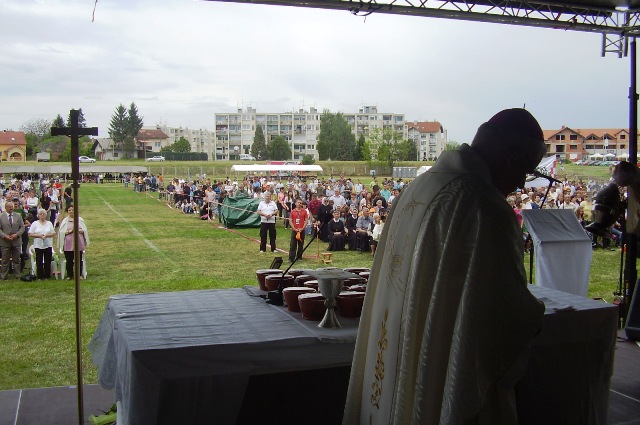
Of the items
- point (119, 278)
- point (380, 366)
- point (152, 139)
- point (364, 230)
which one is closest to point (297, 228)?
point (364, 230)

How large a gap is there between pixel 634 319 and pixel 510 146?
5.08 m

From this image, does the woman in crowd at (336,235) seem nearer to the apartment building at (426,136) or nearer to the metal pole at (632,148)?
the metal pole at (632,148)

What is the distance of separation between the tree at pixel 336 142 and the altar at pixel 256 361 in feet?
289

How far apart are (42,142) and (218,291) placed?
6648 cm

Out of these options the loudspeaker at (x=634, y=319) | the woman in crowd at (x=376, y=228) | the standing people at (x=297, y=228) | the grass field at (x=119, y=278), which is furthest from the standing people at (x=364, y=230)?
the loudspeaker at (x=634, y=319)

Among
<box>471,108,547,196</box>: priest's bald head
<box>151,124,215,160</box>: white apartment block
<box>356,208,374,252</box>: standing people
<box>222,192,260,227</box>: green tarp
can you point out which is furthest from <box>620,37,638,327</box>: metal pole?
<box>151,124,215,160</box>: white apartment block

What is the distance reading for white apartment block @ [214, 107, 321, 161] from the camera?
388 ft

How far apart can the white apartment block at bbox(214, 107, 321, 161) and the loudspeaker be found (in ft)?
363

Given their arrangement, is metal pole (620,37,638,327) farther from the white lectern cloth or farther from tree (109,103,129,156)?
tree (109,103,129,156)

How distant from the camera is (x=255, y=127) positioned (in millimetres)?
121188

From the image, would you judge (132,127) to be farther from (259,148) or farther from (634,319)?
(634,319)

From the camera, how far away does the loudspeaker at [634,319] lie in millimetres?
6441

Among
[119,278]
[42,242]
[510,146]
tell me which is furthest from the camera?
[119,278]

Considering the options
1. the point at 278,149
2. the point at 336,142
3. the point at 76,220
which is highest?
the point at 336,142
